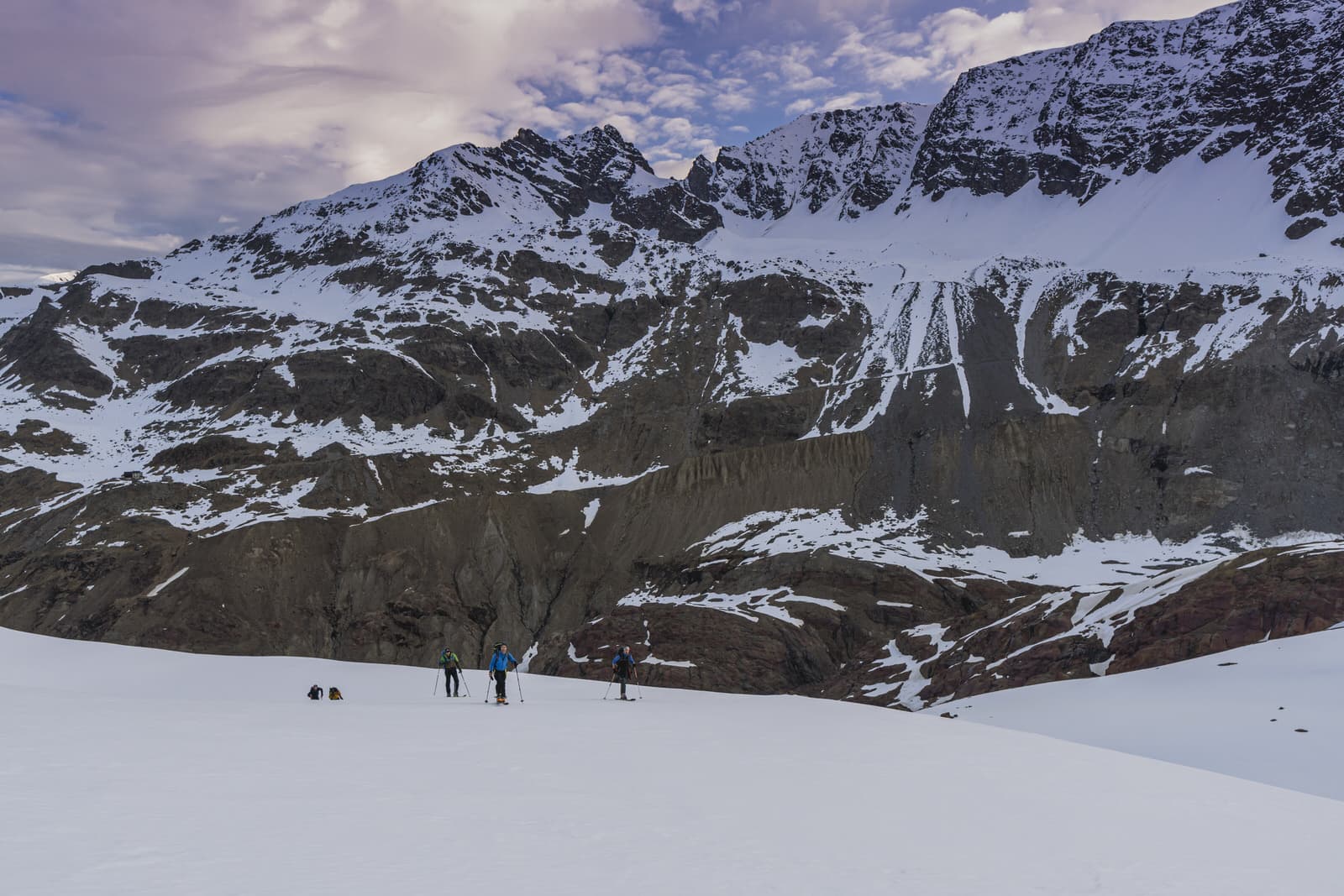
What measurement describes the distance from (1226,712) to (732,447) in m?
88.7

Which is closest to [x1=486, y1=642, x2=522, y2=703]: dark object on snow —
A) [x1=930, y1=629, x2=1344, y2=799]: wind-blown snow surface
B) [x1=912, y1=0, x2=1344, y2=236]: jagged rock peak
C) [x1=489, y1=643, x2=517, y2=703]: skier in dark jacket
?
[x1=489, y1=643, x2=517, y2=703]: skier in dark jacket

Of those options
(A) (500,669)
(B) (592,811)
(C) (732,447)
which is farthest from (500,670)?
(C) (732,447)

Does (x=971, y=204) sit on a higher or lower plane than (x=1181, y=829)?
higher

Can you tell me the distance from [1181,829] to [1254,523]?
88.0m

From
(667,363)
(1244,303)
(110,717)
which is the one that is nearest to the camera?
(110,717)

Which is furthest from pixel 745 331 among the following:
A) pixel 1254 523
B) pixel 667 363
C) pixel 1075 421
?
pixel 1254 523

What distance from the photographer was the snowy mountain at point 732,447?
2876 inches

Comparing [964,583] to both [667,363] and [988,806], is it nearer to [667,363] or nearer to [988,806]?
[667,363]

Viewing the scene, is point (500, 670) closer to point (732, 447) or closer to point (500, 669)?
point (500, 669)

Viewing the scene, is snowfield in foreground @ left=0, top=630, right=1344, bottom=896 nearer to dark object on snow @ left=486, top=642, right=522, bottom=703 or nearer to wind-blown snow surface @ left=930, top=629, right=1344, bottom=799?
dark object on snow @ left=486, top=642, right=522, bottom=703

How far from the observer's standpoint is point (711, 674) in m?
65.9

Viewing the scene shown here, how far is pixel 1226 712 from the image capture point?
2553cm

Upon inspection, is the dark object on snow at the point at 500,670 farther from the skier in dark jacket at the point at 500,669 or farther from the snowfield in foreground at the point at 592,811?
the snowfield in foreground at the point at 592,811

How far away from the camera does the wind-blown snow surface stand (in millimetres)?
21484
